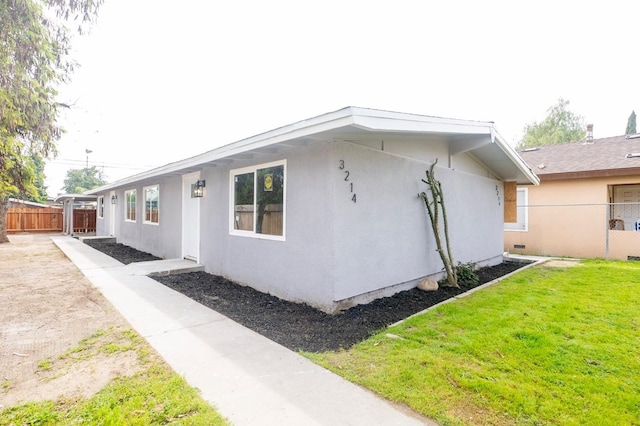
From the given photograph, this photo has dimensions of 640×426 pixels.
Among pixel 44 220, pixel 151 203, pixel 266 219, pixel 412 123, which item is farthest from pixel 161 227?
pixel 44 220

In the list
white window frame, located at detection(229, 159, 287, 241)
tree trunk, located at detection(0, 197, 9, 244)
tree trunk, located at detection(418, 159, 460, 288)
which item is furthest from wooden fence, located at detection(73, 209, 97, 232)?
tree trunk, located at detection(418, 159, 460, 288)

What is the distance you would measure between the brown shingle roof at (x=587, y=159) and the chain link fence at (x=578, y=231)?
3.28ft

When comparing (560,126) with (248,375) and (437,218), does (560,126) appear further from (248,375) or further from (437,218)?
(248,375)

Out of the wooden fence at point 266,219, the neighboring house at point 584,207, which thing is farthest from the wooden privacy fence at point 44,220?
the neighboring house at point 584,207

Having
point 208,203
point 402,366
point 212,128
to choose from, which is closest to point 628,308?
point 402,366

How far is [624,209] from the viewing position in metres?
10.6

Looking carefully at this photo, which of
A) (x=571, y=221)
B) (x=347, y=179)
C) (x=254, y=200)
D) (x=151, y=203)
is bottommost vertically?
(x=571, y=221)

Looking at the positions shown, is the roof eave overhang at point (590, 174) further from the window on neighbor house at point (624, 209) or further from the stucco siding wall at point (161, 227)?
the stucco siding wall at point (161, 227)

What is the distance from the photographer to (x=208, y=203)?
7270 mm

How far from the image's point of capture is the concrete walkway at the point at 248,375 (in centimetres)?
223

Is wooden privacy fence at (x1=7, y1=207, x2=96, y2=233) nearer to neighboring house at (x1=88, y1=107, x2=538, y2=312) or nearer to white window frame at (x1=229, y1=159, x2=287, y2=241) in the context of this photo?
neighboring house at (x1=88, y1=107, x2=538, y2=312)

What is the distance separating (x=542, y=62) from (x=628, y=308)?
18753 millimetres

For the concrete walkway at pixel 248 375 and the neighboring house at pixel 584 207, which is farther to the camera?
the neighboring house at pixel 584 207

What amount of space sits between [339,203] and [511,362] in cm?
258
